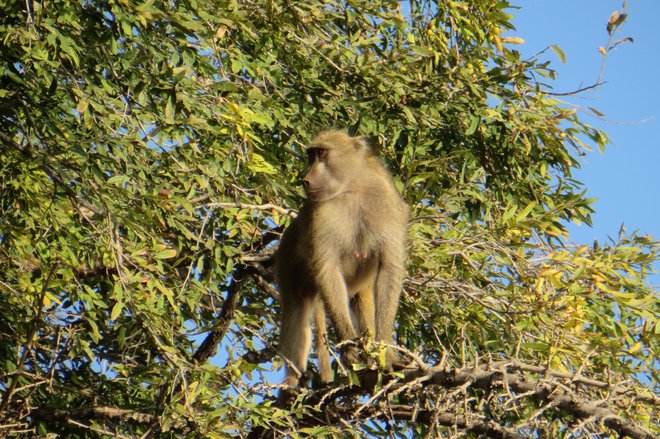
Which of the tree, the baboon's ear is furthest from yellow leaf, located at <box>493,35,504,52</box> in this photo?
the baboon's ear

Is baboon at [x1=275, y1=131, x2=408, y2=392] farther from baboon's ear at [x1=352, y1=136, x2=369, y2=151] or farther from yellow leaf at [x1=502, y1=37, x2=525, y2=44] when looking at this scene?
yellow leaf at [x1=502, y1=37, x2=525, y2=44]

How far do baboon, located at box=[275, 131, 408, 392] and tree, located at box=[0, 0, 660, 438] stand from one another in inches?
7.6

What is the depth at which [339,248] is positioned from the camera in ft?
18.3

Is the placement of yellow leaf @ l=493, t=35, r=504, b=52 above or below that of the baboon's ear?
above

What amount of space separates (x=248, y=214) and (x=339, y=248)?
1.94ft

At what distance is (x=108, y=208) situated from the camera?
4898mm

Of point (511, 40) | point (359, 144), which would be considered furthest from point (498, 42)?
point (359, 144)

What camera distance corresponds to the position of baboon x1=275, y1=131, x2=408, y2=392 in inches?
213

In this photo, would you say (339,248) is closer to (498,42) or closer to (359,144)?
(359,144)

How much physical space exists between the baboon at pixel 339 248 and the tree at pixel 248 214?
19 cm

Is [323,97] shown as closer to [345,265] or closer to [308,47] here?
[308,47]

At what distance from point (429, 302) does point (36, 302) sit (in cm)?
230

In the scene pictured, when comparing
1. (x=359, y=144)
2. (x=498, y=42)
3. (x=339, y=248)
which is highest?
(x=498, y=42)

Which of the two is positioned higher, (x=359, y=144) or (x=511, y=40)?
(x=511, y=40)
